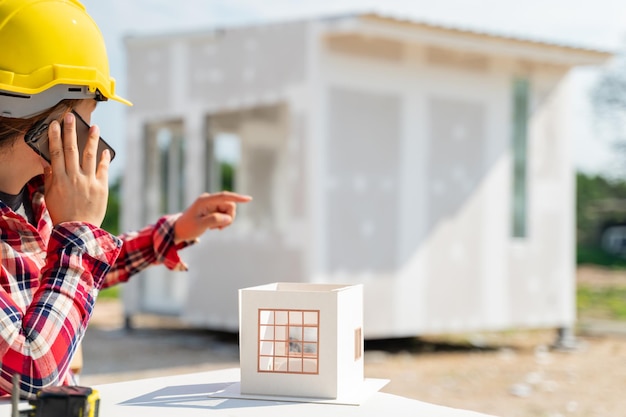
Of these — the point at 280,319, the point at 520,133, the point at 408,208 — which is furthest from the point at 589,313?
the point at 280,319

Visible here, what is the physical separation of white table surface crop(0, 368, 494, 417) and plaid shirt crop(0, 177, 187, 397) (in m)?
0.08

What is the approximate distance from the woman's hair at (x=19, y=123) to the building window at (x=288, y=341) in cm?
55

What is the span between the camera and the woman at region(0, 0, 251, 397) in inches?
58.6

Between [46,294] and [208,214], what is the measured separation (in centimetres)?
68

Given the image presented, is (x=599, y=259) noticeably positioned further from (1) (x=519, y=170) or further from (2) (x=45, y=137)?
(2) (x=45, y=137)

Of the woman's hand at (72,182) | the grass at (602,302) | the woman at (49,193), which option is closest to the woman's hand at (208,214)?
the woman at (49,193)

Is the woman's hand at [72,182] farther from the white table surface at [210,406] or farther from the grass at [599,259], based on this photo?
the grass at [599,259]

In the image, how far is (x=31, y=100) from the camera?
5.46ft

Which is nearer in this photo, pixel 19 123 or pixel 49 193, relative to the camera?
pixel 49 193

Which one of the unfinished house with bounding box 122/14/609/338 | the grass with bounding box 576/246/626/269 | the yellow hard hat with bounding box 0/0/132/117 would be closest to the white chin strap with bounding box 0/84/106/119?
the yellow hard hat with bounding box 0/0/132/117

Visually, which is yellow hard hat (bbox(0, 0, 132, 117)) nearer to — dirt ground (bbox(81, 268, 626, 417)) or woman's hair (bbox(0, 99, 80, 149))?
woman's hair (bbox(0, 99, 80, 149))

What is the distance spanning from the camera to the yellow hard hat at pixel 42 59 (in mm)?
1660

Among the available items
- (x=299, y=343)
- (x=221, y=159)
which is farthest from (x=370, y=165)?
(x=299, y=343)

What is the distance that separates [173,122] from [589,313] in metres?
7.16
